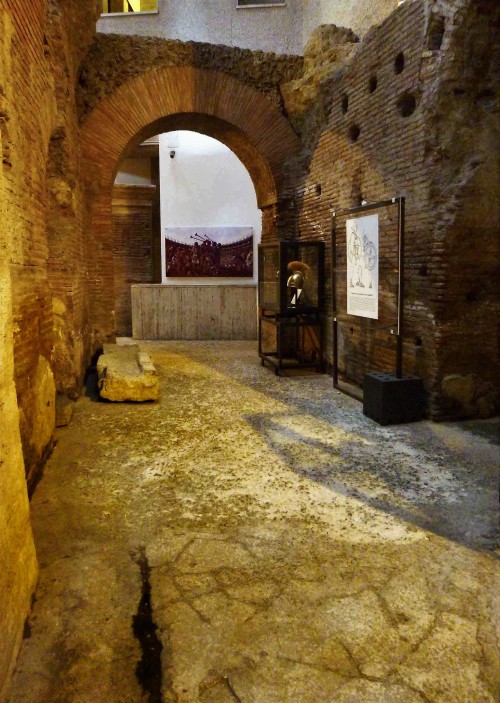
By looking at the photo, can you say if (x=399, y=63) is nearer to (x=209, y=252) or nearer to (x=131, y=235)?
(x=209, y=252)

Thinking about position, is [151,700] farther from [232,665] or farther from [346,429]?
[346,429]

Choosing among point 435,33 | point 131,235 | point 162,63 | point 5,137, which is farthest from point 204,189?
point 5,137

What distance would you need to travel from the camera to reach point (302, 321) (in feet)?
25.6

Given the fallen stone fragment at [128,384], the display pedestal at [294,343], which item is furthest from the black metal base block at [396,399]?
the display pedestal at [294,343]

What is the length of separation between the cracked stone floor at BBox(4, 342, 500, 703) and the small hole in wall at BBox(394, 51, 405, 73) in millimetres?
3303

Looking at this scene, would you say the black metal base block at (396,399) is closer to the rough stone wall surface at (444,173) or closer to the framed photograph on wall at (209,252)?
the rough stone wall surface at (444,173)

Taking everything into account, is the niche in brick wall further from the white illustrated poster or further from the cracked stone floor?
the white illustrated poster

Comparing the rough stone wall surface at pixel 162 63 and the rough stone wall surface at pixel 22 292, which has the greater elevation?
the rough stone wall surface at pixel 162 63

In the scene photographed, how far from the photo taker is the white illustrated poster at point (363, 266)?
17.3 ft

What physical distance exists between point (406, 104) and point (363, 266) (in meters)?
1.54

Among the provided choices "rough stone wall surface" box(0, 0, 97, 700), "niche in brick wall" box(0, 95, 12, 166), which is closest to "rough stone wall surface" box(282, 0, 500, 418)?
"rough stone wall surface" box(0, 0, 97, 700)

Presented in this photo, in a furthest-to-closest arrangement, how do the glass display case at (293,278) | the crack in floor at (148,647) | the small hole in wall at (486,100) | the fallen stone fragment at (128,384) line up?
the glass display case at (293,278) → the fallen stone fragment at (128,384) → the small hole in wall at (486,100) → the crack in floor at (148,647)

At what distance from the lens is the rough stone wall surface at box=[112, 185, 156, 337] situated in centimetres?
1373

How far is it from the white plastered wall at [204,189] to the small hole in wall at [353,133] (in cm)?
542
